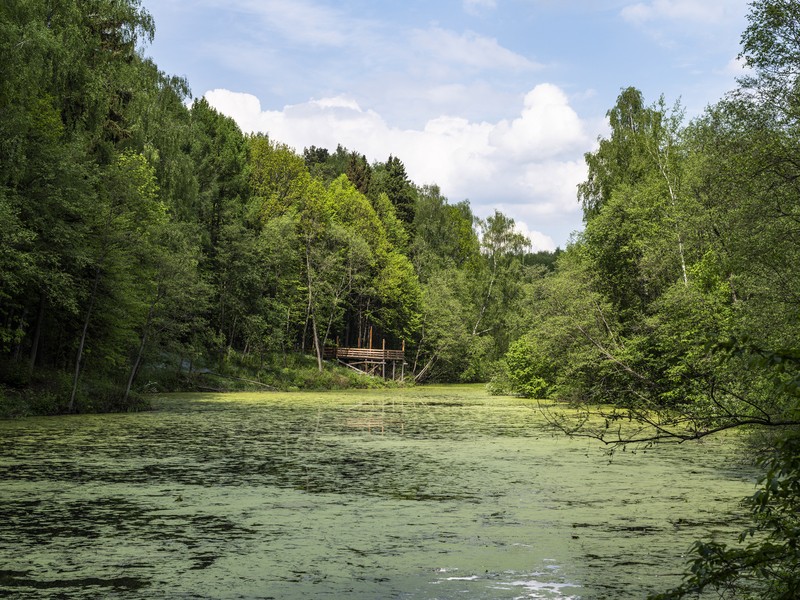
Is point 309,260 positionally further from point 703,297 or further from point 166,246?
point 703,297

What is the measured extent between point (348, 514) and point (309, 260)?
4317 cm

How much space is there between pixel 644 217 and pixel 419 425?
41.1 ft

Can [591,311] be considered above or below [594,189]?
below

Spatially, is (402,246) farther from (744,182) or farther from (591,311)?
(744,182)

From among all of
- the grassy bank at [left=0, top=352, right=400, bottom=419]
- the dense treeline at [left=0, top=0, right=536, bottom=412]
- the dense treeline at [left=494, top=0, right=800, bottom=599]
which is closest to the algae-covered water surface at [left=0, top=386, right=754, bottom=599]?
the dense treeline at [left=494, top=0, right=800, bottom=599]

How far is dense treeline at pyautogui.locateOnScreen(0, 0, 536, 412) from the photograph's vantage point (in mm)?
22750

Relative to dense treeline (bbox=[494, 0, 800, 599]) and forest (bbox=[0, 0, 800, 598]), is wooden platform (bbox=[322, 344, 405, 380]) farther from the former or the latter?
dense treeline (bbox=[494, 0, 800, 599])

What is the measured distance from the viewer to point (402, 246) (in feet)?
219

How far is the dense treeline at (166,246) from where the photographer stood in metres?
22.8

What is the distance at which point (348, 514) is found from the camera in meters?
9.35

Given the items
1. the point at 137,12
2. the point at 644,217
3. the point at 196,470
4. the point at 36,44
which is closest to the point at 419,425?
the point at 196,470

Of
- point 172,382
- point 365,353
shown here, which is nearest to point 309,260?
point 365,353

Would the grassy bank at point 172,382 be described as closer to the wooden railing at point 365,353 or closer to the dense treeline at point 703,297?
the wooden railing at point 365,353

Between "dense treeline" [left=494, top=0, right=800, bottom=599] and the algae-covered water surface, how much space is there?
3.31 ft
